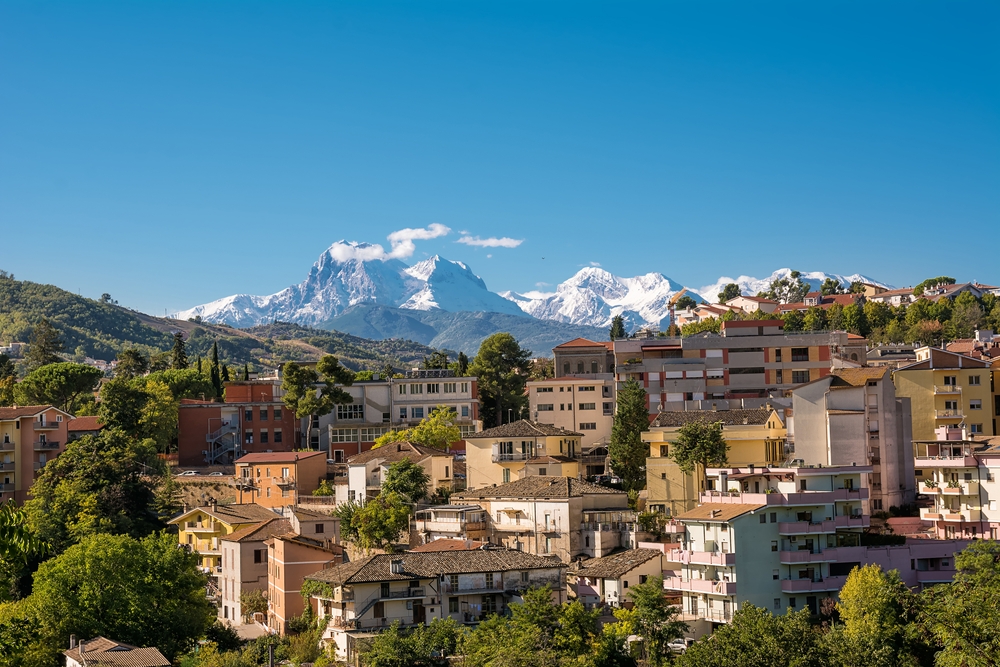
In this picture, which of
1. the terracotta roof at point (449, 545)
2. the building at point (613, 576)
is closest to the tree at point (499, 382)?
the terracotta roof at point (449, 545)

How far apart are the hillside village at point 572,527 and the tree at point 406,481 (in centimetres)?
20

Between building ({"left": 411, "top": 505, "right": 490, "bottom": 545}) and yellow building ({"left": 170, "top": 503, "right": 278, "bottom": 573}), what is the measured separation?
12.2 meters

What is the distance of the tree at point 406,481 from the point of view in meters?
67.8

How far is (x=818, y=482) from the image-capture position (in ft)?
183

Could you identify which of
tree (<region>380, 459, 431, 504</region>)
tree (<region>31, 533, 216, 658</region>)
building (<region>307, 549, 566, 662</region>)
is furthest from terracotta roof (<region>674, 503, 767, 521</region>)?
tree (<region>31, 533, 216, 658</region>)

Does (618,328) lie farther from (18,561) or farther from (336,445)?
(18,561)

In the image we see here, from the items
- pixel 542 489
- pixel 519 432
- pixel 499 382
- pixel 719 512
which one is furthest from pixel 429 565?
pixel 499 382

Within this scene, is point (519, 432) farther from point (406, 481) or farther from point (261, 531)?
point (261, 531)

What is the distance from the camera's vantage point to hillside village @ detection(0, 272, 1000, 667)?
161 ft

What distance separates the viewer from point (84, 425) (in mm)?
89875

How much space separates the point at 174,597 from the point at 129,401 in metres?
37.0

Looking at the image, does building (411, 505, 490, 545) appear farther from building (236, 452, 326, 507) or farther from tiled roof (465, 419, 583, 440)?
building (236, 452, 326, 507)

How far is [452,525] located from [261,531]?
1138 cm

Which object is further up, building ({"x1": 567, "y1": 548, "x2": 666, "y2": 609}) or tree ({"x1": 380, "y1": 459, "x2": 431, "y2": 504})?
tree ({"x1": 380, "y1": 459, "x2": 431, "y2": 504})
